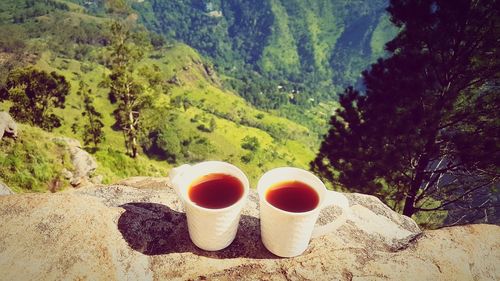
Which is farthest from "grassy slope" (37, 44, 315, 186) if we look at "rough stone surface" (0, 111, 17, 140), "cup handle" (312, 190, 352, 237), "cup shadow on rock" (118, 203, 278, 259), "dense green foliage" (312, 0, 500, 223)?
"cup handle" (312, 190, 352, 237)

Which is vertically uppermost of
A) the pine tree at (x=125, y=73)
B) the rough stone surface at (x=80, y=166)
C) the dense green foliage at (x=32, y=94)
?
the rough stone surface at (x=80, y=166)

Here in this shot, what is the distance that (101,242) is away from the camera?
10.5 feet

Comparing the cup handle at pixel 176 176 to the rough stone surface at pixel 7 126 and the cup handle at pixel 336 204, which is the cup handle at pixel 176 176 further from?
the rough stone surface at pixel 7 126

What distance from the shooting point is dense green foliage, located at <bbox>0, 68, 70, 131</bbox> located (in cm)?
2714

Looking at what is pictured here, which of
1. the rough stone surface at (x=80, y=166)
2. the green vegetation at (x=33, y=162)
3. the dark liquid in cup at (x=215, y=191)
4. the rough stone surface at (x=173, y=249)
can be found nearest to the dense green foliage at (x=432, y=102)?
the rough stone surface at (x=173, y=249)

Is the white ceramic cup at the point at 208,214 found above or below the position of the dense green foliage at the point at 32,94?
above

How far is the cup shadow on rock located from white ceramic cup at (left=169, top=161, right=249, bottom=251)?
11cm

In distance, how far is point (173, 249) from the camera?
131 inches

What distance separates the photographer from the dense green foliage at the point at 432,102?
8.88m

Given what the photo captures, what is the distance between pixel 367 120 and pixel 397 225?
7537 mm

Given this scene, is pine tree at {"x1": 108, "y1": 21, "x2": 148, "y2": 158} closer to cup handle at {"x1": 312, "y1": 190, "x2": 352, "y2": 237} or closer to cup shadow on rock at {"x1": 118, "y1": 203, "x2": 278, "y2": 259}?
cup shadow on rock at {"x1": 118, "y1": 203, "x2": 278, "y2": 259}

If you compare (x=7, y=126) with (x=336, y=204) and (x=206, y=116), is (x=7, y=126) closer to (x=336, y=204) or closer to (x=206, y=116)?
(x=336, y=204)

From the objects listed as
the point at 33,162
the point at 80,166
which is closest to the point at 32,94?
the point at 80,166

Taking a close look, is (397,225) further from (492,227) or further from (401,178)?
(401,178)
